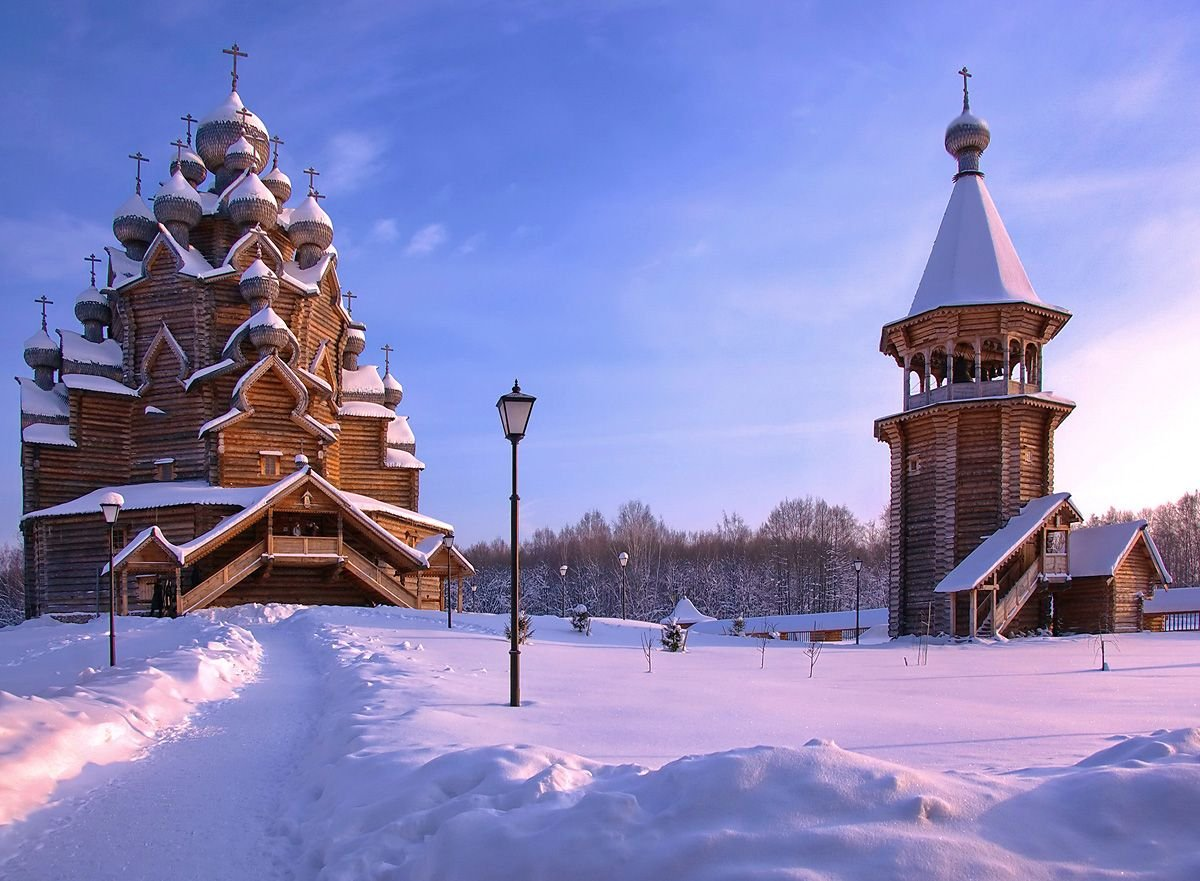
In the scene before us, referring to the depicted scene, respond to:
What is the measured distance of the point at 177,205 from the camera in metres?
30.8

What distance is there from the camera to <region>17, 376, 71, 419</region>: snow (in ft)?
98.3

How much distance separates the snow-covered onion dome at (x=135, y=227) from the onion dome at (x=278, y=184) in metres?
4.50

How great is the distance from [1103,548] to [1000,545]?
3.99m

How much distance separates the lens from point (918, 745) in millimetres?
6465

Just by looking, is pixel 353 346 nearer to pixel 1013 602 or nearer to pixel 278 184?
pixel 278 184

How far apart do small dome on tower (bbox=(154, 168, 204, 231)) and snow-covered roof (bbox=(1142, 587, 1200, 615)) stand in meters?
46.2

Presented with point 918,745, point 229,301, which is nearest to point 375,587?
point 229,301

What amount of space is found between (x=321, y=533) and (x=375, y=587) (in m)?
3.51

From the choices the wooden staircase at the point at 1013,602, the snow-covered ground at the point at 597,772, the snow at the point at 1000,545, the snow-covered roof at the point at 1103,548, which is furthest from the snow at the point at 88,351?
the snow-covered roof at the point at 1103,548

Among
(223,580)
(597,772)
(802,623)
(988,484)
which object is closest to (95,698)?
(597,772)

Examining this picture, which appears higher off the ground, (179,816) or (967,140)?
(967,140)

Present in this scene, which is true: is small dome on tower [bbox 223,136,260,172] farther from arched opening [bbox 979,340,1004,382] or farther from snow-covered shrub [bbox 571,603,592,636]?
arched opening [bbox 979,340,1004,382]

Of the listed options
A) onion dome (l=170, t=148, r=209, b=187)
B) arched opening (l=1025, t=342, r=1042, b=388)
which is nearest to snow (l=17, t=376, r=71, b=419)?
onion dome (l=170, t=148, r=209, b=187)

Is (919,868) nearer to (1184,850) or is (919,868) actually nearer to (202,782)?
(1184,850)
